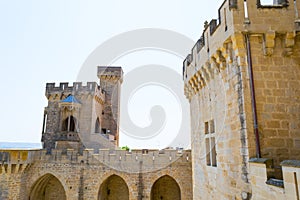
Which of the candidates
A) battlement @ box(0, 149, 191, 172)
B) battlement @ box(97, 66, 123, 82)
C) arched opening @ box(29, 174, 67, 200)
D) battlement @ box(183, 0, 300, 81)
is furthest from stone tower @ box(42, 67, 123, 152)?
battlement @ box(183, 0, 300, 81)

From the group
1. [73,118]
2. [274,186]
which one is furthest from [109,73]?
[274,186]

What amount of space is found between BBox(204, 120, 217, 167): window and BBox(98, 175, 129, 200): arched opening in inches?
351

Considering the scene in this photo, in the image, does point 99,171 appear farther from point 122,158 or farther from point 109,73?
point 109,73

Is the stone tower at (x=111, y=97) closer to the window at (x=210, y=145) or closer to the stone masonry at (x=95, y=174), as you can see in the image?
the stone masonry at (x=95, y=174)

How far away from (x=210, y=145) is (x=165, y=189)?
8.68 meters

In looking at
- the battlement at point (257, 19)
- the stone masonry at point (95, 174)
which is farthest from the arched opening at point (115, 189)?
the battlement at point (257, 19)

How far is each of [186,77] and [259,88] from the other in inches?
173

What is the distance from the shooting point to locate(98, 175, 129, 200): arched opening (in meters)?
14.3

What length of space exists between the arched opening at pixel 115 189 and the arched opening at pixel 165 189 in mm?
1968

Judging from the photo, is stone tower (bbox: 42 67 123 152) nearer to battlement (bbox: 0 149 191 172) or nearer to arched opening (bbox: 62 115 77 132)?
arched opening (bbox: 62 115 77 132)

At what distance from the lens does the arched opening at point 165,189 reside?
1407 centimetres

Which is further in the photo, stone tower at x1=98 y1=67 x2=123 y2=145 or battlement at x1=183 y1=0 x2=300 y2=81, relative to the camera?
stone tower at x1=98 y1=67 x2=123 y2=145

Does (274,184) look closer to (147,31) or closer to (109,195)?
(147,31)

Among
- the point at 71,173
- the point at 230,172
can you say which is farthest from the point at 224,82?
the point at 71,173
